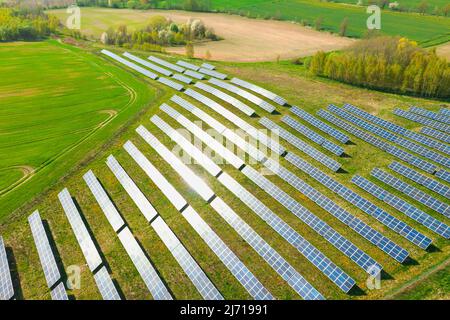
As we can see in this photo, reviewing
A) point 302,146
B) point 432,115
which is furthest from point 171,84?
point 432,115

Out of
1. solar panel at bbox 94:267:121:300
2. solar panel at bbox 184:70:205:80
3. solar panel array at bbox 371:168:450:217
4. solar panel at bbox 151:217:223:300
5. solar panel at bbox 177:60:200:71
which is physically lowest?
solar panel at bbox 94:267:121:300

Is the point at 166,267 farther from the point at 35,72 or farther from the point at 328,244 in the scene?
the point at 35,72

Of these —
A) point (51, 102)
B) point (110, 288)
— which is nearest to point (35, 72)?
point (51, 102)

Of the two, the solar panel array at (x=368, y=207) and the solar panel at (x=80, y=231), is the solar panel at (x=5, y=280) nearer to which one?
the solar panel at (x=80, y=231)

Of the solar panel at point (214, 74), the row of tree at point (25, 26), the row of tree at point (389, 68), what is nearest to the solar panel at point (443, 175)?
the row of tree at point (389, 68)

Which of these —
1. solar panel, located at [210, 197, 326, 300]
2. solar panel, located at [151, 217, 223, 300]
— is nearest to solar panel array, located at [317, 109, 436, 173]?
solar panel, located at [210, 197, 326, 300]

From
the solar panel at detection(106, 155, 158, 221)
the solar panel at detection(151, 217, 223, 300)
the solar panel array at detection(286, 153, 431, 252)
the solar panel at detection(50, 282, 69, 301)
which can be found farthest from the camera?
the solar panel at detection(106, 155, 158, 221)

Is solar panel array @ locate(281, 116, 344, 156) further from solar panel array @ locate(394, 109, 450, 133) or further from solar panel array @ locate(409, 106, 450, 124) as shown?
solar panel array @ locate(409, 106, 450, 124)

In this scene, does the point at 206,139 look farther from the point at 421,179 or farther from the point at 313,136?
the point at 421,179
